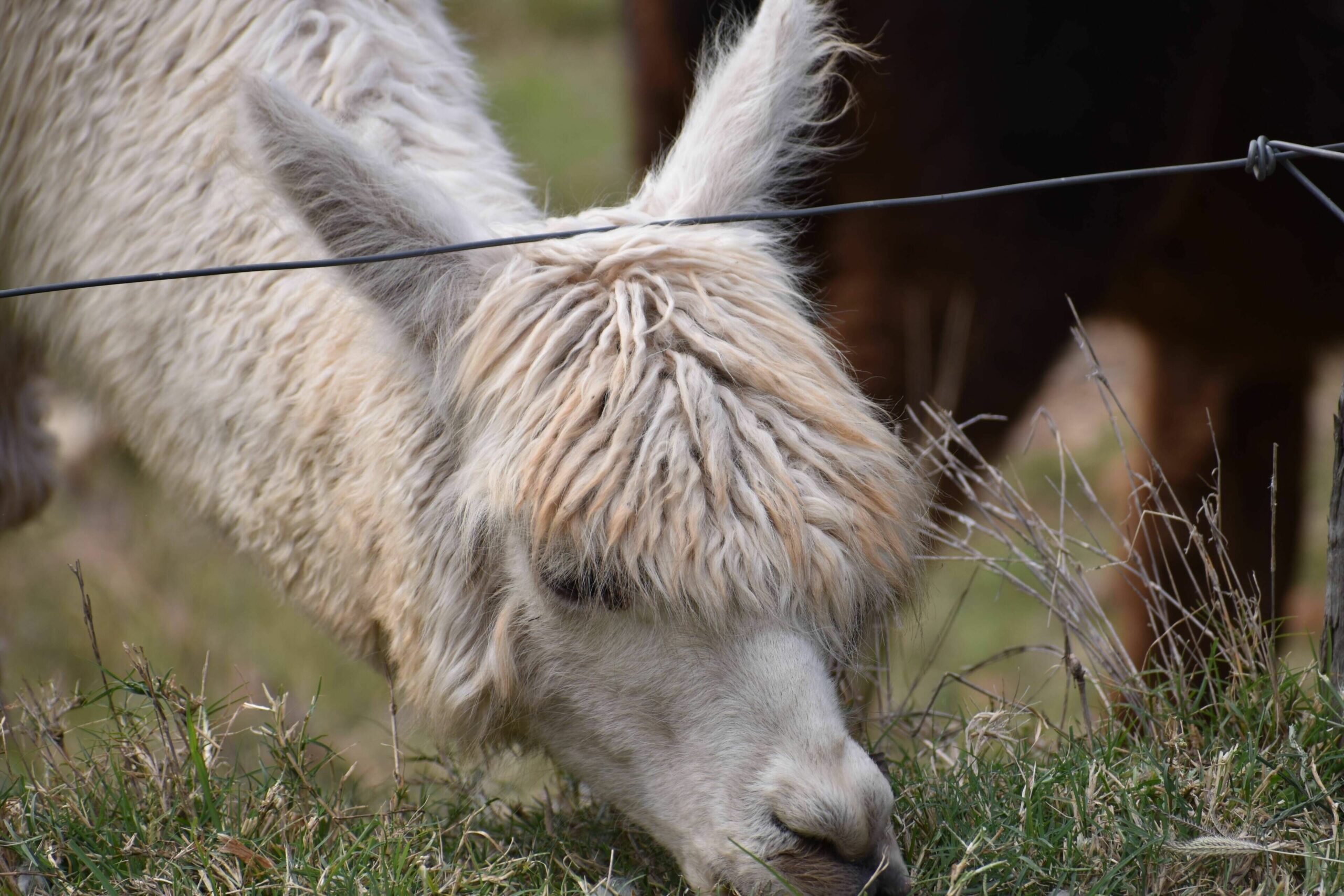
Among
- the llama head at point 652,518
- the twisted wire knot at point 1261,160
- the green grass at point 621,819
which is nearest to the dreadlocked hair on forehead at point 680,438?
the llama head at point 652,518

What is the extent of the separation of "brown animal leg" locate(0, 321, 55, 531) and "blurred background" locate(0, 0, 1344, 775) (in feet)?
0.51

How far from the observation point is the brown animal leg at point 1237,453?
471cm

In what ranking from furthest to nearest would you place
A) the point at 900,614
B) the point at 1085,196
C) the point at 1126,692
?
the point at 1085,196 < the point at 1126,692 < the point at 900,614

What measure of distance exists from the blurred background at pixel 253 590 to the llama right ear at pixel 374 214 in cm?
134

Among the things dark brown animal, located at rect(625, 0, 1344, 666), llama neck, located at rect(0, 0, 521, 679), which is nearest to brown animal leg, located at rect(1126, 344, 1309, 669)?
dark brown animal, located at rect(625, 0, 1344, 666)

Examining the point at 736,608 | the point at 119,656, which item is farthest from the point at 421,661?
the point at 119,656

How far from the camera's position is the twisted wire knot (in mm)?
2166

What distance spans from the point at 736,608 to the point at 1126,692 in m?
1.01

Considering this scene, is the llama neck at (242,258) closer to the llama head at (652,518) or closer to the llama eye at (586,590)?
the llama head at (652,518)

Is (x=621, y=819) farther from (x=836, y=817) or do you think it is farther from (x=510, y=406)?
(x=510, y=406)

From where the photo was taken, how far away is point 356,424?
2398 millimetres

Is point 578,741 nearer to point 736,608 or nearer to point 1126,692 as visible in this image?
point 736,608

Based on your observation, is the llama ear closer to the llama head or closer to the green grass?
the llama head

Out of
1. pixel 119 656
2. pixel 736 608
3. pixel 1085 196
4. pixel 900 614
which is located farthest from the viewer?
pixel 119 656
